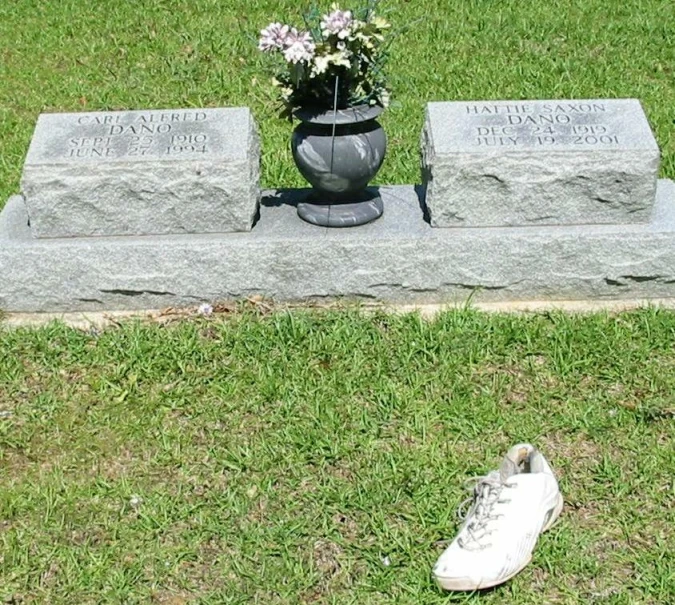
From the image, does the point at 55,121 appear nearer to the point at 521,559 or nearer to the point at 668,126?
the point at 521,559

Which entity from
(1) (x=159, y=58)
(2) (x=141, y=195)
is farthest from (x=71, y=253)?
(1) (x=159, y=58)

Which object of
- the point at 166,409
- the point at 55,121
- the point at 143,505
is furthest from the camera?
the point at 55,121

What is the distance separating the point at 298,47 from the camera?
4777mm

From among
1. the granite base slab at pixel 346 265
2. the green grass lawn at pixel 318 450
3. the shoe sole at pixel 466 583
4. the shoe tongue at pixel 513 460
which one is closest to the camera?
the shoe sole at pixel 466 583

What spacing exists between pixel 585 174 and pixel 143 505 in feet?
8.11

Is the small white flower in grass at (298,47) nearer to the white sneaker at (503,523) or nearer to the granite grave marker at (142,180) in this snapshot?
the granite grave marker at (142,180)

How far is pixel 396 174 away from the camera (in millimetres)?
6570

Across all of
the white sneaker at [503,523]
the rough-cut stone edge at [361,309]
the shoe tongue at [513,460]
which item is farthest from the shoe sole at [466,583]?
the rough-cut stone edge at [361,309]

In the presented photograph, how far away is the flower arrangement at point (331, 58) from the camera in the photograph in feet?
15.8

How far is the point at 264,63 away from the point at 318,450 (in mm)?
4413

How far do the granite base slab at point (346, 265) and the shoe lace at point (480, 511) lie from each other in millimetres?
1428

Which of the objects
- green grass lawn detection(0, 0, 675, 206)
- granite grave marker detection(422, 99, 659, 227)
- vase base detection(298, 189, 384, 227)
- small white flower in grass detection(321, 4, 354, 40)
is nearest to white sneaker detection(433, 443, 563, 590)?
granite grave marker detection(422, 99, 659, 227)

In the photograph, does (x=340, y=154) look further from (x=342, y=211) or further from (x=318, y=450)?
(x=318, y=450)

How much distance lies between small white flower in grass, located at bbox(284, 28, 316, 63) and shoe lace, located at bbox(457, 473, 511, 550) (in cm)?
198
